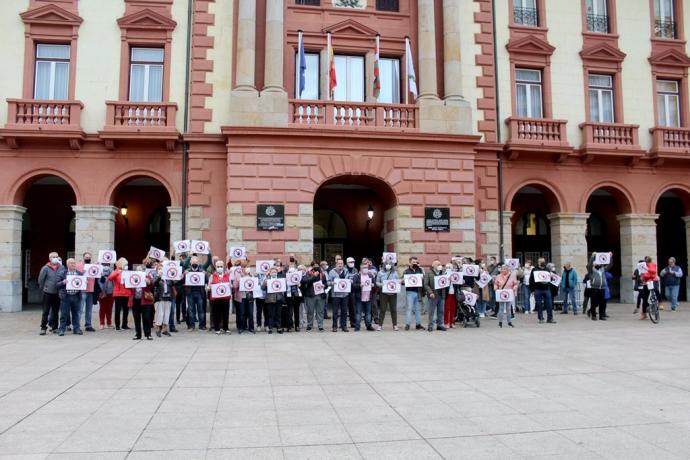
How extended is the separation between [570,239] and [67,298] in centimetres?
1810

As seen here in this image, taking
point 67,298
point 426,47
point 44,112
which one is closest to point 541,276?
point 426,47

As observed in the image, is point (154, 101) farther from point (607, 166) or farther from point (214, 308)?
point (607, 166)

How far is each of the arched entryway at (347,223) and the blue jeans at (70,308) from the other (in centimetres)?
1214

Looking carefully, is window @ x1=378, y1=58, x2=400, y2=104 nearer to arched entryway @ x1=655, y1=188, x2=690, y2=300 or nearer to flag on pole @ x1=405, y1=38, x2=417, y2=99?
flag on pole @ x1=405, y1=38, x2=417, y2=99

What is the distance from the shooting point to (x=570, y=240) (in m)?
22.3

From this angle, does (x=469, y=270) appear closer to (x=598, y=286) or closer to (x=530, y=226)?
(x=598, y=286)

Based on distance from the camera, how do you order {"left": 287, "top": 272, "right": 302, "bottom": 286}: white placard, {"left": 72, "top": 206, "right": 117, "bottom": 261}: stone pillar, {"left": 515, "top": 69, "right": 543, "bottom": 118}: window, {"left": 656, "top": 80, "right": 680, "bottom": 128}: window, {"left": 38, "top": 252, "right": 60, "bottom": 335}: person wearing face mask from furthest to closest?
{"left": 656, "top": 80, "right": 680, "bottom": 128}: window → {"left": 515, "top": 69, "right": 543, "bottom": 118}: window → {"left": 72, "top": 206, "right": 117, "bottom": 261}: stone pillar → {"left": 287, "top": 272, "right": 302, "bottom": 286}: white placard → {"left": 38, "top": 252, "right": 60, "bottom": 335}: person wearing face mask

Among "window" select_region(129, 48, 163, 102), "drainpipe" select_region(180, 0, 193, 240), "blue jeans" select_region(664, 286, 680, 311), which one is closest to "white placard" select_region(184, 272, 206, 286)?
"drainpipe" select_region(180, 0, 193, 240)

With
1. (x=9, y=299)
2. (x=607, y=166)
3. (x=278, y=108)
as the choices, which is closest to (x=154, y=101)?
(x=278, y=108)

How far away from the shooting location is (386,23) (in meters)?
21.7

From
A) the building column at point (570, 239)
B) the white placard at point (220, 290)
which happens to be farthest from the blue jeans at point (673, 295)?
the white placard at point (220, 290)

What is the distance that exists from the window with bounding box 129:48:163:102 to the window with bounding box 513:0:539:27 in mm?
14383

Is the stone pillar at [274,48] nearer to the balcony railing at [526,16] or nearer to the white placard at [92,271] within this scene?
the white placard at [92,271]

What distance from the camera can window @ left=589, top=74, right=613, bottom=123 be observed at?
921 inches
